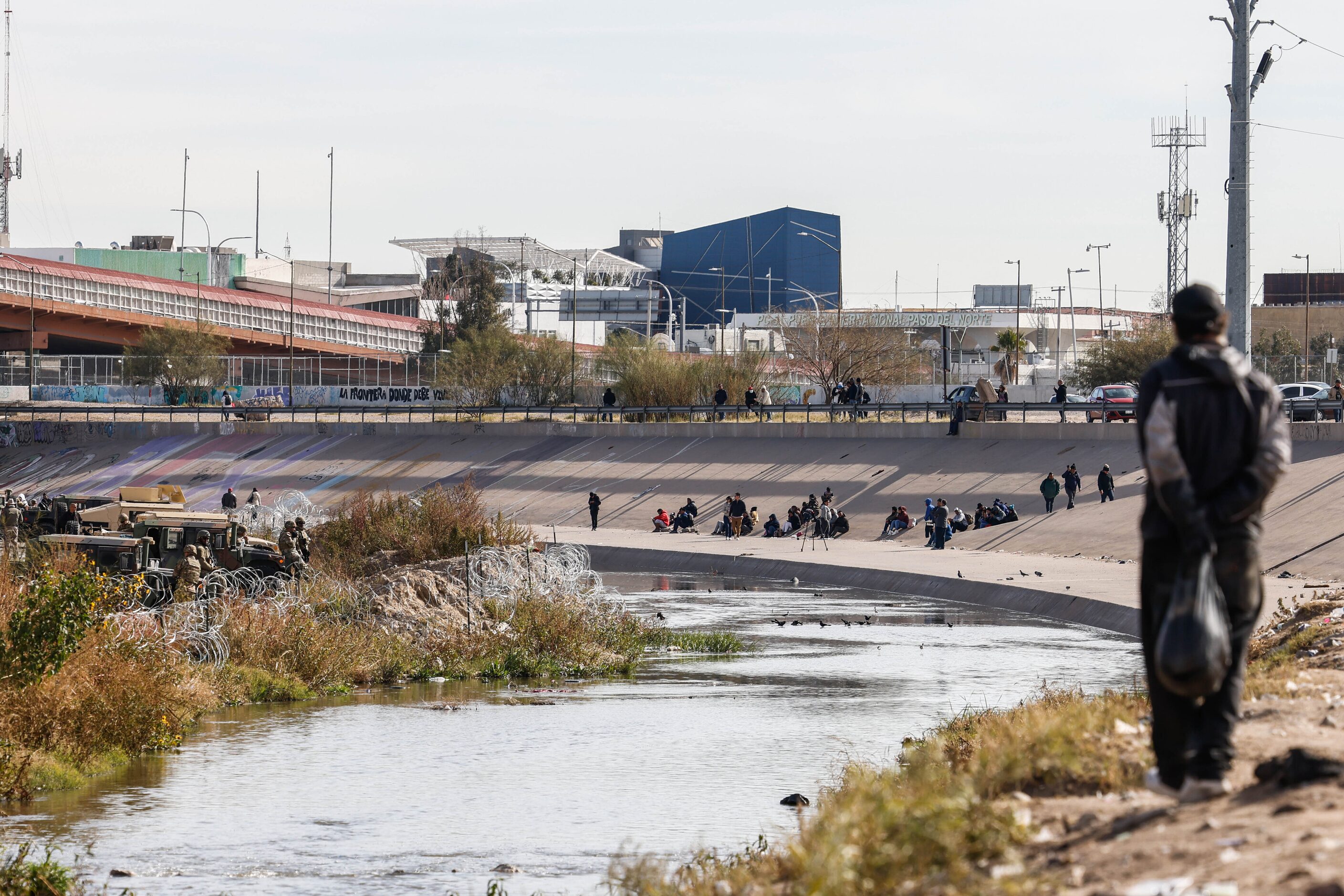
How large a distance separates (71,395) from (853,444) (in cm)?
5195

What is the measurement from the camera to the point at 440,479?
5403 centimetres

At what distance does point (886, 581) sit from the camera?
3200 cm

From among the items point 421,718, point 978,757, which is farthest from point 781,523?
point 978,757

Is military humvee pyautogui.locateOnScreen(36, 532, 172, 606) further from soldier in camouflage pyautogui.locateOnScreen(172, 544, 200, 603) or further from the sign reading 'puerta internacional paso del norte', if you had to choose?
the sign reading 'puerta internacional paso del norte'

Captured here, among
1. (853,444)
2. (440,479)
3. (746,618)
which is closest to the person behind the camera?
(746,618)

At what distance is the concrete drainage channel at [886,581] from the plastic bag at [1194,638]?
1801 cm

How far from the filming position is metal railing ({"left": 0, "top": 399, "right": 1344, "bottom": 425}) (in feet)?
154

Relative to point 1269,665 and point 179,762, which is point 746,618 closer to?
point 179,762

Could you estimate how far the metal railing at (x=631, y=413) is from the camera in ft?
154

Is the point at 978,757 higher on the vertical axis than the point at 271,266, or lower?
lower

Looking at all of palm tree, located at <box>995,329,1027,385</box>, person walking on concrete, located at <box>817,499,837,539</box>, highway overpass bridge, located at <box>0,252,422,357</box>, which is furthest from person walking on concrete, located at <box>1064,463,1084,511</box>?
palm tree, located at <box>995,329,1027,385</box>

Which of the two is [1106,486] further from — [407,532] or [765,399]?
[765,399]

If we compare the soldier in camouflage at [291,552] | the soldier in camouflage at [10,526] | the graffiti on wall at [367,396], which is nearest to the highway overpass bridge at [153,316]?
the graffiti on wall at [367,396]

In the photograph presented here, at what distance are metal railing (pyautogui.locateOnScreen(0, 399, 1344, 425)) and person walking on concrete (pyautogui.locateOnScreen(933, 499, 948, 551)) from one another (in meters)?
8.45
